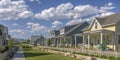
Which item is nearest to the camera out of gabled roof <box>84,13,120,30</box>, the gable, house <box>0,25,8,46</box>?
gabled roof <box>84,13,120,30</box>

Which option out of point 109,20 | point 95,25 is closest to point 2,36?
point 95,25

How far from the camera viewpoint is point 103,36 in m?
42.8

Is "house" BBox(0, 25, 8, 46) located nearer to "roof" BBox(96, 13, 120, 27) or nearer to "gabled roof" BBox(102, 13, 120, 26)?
"roof" BBox(96, 13, 120, 27)

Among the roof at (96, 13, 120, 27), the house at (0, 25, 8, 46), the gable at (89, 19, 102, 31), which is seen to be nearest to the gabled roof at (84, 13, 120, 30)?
the roof at (96, 13, 120, 27)

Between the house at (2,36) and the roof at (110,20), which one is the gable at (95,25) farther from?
the house at (2,36)

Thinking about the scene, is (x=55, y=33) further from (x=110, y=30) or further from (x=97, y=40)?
(x=110, y=30)

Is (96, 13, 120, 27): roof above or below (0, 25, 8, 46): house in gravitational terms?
above

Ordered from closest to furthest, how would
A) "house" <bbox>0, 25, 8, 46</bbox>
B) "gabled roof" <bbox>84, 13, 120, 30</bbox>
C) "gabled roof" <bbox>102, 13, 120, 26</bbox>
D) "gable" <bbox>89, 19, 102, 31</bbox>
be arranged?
"gabled roof" <bbox>102, 13, 120, 26</bbox>
"gabled roof" <bbox>84, 13, 120, 30</bbox>
"gable" <bbox>89, 19, 102, 31</bbox>
"house" <bbox>0, 25, 8, 46</bbox>

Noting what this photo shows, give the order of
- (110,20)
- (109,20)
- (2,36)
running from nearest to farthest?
1. (110,20)
2. (109,20)
3. (2,36)

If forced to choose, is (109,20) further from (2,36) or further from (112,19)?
(2,36)

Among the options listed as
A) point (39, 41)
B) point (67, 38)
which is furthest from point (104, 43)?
point (39, 41)

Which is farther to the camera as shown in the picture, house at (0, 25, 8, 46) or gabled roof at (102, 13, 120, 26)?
house at (0, 25, 8, 46)

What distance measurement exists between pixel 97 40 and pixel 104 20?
13.0 feet

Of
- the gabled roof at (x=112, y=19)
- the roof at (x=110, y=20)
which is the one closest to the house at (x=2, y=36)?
the roof at (x=110, y=20)
